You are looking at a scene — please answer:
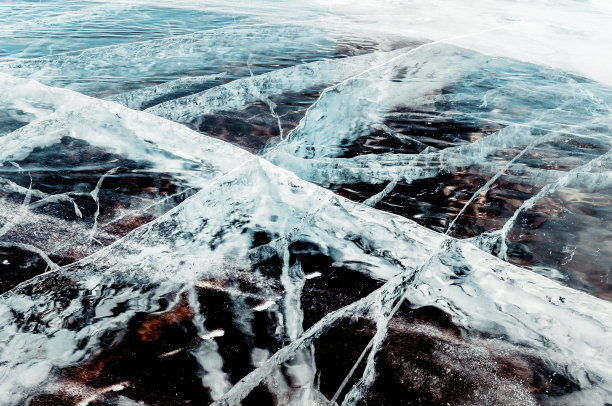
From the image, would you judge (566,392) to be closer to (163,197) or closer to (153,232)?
(153,232)

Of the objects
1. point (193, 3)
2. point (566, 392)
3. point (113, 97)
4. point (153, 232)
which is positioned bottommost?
point (566, 392)

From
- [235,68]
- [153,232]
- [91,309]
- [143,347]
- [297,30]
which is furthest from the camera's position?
[297,30]

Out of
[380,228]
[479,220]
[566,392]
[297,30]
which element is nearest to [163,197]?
[380,228]

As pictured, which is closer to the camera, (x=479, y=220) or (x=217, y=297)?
(x=217, y=297)

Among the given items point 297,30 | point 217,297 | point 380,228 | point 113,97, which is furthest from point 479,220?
point 297,30

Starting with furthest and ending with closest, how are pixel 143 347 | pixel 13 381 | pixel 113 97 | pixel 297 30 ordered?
pixel 297 30, pixel 113 97, pixel 143 347, pixel 13 381

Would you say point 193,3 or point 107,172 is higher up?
point 193,3
